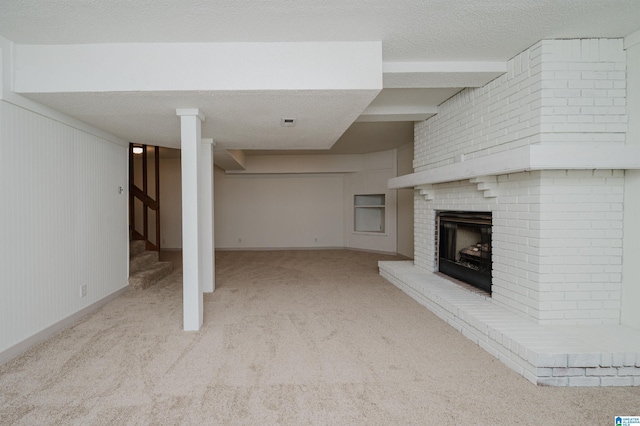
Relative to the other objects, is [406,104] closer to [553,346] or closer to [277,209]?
[553,346]

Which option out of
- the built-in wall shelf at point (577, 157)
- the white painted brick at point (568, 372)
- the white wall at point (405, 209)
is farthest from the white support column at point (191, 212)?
the white wall at point (405, 209)

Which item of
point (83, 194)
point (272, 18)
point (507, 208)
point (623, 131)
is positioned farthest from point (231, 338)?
point (623, 131)

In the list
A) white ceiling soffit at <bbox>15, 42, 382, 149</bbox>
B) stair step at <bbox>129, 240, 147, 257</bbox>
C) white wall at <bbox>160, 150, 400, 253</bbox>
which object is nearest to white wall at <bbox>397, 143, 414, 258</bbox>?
white wall at <bbox>160, 150, 400, 253</bbox>

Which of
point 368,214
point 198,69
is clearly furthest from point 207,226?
point 368,214

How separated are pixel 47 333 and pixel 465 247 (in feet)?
14.8

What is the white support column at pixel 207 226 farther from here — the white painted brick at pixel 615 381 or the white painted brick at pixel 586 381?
the white painted brick at pixel 615 381

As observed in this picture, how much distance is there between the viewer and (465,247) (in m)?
4.01

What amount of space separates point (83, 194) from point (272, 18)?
2947mm

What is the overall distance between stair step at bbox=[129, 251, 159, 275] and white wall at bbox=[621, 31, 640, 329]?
593 centimetres

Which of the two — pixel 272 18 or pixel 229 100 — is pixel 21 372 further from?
pixel 272 18

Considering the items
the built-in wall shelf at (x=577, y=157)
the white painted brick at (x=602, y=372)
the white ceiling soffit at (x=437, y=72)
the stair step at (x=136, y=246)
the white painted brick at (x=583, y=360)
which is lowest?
the white painted brick at (x=602, y=372)

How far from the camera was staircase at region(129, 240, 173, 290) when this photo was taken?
4.80 meters

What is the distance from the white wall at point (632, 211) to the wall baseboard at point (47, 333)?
497 cm

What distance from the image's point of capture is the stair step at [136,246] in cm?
565
